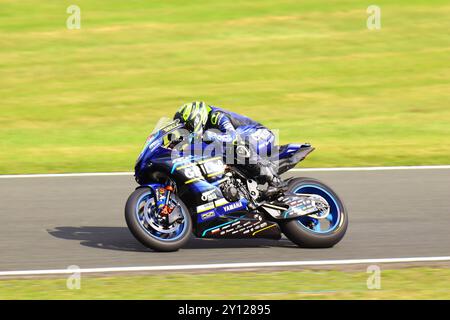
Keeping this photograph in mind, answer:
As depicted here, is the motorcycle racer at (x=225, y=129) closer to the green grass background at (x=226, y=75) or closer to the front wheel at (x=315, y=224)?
the front wheel at (x=315, y=224)

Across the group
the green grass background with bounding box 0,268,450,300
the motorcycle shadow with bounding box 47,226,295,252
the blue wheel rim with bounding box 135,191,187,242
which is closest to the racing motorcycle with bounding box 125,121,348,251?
the blue wheel rim with bounding box 135,191,187,242

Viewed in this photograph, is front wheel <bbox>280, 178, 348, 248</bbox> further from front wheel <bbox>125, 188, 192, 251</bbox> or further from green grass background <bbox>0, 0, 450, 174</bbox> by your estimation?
green grass background <bbox>0, 0, 450, 174</bbox>

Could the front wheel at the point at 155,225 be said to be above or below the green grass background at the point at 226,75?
below

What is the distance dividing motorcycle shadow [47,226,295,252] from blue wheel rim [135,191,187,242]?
0.25 metres

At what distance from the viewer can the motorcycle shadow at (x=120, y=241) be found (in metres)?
9.59

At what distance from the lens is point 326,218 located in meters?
9.53

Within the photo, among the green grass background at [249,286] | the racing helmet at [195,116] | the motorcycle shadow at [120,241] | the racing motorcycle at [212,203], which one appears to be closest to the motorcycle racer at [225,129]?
the racing helmet at [195,116]

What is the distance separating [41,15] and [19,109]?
5.77m

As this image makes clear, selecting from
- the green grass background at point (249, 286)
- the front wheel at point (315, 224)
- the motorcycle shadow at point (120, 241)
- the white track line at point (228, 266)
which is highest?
the front wheel at point (315, 224)

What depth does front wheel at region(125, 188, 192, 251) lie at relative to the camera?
905cm

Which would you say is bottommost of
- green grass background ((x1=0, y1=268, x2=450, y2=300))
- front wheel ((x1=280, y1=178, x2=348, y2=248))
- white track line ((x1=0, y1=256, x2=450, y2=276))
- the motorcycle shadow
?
green grass background ((x1=0, y1=268, x2=450, y2=300))

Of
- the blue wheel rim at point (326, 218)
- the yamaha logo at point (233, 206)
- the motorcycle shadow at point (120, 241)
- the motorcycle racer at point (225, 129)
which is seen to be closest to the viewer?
the motorcycle racer at point (225, 129)

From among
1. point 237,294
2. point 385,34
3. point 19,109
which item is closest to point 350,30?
point 385,34

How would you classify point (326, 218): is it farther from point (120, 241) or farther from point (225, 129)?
point (120, 241)
